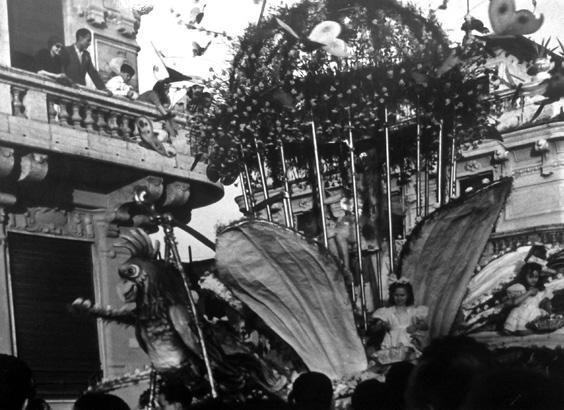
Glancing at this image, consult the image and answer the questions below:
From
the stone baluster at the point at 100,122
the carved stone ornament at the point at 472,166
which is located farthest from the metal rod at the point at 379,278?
the stone baluster at the point at 100,122

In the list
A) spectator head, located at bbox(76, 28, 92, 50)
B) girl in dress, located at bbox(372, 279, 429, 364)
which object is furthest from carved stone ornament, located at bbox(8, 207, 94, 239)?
girl in dress, located at bbox(372, 279, 429, 364)

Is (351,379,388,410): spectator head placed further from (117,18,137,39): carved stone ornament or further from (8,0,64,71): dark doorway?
(117,18,137,39): carved stone ornament

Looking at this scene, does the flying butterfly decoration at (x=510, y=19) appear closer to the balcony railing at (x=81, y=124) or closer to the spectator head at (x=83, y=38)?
the balcony railing at (x=81, y=124)

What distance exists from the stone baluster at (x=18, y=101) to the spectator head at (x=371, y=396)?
478 cm

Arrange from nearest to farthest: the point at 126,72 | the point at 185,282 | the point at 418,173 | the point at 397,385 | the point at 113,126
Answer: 1. the point at 397,385
2. the point at 185,282
3. the point at 418,173
4. the point at 113,126
5. the point at 126,72

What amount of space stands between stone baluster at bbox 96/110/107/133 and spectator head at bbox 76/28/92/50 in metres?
0.51

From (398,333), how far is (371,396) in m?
2.35

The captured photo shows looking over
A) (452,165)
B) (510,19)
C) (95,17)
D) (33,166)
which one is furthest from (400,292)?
(95,17)

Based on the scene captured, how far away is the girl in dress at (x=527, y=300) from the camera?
249 inches

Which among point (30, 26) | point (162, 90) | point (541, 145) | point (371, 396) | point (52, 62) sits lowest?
point (371, 396)

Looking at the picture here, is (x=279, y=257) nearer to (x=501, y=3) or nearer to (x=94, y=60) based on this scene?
(x=501, y=3)

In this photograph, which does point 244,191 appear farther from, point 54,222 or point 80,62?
point 80,62

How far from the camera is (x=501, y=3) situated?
23.2ft

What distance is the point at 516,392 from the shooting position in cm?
228
